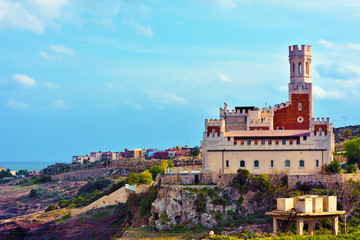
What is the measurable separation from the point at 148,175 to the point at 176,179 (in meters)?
18.7

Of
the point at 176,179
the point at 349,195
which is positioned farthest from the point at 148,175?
the point at 349,195

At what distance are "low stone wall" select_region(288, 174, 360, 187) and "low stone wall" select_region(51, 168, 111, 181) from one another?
8128 centimetres

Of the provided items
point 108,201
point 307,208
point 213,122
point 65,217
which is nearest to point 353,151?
point 213,122

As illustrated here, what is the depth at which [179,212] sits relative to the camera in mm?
68062

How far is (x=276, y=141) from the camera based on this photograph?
231ft

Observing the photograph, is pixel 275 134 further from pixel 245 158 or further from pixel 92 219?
pixel 92 219

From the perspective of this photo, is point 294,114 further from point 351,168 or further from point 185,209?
point 185,209

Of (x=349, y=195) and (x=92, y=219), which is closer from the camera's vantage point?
(x=349, y=195)

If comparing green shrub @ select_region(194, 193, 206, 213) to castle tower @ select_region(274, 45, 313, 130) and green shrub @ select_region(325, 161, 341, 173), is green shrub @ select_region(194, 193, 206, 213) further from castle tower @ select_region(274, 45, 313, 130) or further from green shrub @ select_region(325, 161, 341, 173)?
castle tower @ select_region(274, 45, 313, 130)

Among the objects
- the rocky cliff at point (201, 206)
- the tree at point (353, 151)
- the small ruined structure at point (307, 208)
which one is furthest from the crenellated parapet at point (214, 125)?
the small ruined structure at point (307, 208)

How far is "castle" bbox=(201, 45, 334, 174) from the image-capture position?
228ft

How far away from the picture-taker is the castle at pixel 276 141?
69500mm

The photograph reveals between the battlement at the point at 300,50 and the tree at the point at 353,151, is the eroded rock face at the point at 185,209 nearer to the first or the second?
the tree at the point at 353,151

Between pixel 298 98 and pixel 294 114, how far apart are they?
2173mm
